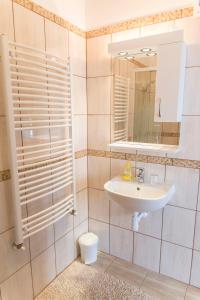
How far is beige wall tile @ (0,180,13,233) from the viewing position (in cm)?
137

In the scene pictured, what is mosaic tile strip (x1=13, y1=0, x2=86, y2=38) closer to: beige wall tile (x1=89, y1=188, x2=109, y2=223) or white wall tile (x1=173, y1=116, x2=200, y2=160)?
white wall tile (x1=173, y1=116, x2=200, y2=160)

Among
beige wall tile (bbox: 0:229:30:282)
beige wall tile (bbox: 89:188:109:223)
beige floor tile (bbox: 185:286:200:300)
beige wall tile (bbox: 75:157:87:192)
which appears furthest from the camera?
beige wall tile (bbox: 89:188:109:223)

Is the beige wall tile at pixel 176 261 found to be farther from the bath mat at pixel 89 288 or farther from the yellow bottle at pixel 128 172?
the yellow bottle at pixel 128 172

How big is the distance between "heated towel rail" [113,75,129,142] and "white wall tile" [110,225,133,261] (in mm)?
911

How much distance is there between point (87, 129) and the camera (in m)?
2.15

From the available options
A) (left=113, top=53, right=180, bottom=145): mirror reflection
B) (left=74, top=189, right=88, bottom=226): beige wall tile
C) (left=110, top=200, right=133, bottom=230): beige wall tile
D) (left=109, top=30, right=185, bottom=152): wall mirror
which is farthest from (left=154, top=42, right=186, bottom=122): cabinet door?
(left=74, top=189, right=88, bottom=226): beige wall tile

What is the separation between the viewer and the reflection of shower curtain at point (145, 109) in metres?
1.77

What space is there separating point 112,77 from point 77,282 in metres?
1.84

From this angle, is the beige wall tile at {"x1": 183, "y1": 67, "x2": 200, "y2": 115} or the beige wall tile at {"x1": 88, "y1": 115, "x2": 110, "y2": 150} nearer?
the beige wall tile at {"x1": 183, "y1": 67, "x2": 200, "y2": 115}

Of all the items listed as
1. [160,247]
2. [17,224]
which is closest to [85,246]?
[160,247]

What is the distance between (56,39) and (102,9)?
542 millimetres

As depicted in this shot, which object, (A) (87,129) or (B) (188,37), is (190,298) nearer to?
(A) (87,129)

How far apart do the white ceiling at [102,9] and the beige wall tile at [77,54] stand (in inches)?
5.0

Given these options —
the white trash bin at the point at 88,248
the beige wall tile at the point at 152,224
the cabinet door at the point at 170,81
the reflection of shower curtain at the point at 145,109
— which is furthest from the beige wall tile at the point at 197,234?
the white trash bin at the point at 88,248
